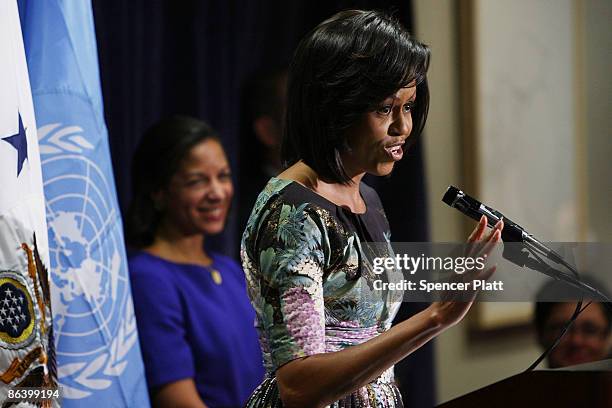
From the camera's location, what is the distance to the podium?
50.5 inches

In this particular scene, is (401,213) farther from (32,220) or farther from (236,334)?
(32,220)

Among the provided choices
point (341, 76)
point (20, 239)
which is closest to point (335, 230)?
point (341, 76)

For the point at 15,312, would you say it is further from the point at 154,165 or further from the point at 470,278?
the point at 154,165

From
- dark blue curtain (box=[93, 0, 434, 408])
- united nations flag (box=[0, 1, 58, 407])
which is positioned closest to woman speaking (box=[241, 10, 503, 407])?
united nations flag (box=[0, 1, 58, 407])

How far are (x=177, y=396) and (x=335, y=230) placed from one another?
1.06 m

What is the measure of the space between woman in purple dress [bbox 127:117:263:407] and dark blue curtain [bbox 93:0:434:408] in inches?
6.5

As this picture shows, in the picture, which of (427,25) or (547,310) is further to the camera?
(427,25)

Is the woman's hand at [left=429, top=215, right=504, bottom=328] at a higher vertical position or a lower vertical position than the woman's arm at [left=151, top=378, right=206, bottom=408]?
higher

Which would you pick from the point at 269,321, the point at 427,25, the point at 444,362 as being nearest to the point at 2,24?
the point at 269,321

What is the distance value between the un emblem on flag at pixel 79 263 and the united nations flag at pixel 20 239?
14 centimetres

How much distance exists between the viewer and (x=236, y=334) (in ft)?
7.94

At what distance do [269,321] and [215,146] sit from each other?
1.29 metres

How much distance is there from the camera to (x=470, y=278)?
1.23 metres

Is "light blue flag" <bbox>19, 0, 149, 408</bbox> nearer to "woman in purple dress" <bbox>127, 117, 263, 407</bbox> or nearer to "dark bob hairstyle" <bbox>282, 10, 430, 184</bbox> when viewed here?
"woman in purple dress" <bbox>127, 117, 263, 407</bbox>
